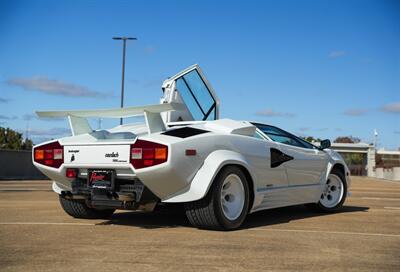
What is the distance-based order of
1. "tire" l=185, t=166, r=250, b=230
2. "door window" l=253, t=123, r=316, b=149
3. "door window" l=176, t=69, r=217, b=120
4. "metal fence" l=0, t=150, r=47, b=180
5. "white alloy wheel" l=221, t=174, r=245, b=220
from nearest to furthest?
1. "tire" l=185, t=166, r=250, b=230
2. "white alloy wheel" l=221, t=174, r=245, b=220
3. "door window" l=253, t=123, r=316, b=149
4. "door window" l=176, t=69, r=217, b=120
5. "metal fence" l=0, t=150, r=47, b=180

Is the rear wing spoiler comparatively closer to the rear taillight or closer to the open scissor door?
the rear taillight

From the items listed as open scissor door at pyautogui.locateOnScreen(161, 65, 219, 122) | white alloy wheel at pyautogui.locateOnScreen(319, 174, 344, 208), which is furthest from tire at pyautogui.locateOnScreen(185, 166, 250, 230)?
white alloy wheel at pyautogui.locateOnScreen(319, 174, 344, 208)

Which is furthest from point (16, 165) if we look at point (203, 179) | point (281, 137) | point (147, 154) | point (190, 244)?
point (190, 244)

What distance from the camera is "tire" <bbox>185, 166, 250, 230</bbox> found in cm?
542

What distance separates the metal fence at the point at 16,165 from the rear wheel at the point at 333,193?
18326mm

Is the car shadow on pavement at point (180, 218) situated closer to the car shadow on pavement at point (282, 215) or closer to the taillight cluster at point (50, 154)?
the car shadow on pavement at point (282, 215)

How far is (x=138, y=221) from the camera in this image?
647cm

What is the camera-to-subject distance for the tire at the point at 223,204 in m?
5.42

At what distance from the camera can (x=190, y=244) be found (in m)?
4.75

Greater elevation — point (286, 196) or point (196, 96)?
point (196, 96)

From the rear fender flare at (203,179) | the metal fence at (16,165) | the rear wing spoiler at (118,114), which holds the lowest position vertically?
the metal fence at (16,165)

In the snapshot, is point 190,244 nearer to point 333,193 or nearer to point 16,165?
point 333,193

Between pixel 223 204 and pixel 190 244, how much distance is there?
3.46 feet

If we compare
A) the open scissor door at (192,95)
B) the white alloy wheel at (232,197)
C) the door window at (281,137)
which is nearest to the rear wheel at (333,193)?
the door window at (281,137)
